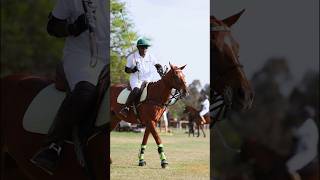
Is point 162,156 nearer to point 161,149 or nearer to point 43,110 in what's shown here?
point 161,149

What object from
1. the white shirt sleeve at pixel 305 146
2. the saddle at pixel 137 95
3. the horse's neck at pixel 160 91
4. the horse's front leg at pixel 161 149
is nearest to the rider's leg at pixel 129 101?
the saddle at pixel 137 95

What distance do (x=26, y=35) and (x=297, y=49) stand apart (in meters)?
1.87

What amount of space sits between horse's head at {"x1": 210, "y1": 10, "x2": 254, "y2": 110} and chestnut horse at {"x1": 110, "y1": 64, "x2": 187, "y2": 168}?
28 centimetres

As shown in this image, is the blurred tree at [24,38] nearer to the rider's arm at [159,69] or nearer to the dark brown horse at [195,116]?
the rider's arm at [159,69]

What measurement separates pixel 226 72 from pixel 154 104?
0.87 metres

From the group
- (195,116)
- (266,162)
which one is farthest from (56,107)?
(266,162)

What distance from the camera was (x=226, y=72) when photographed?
3.31 meters

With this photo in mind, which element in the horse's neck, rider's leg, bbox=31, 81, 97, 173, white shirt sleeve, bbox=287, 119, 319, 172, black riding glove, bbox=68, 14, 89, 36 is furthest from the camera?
the horse's neck

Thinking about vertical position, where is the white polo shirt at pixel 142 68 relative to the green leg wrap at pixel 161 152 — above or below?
above

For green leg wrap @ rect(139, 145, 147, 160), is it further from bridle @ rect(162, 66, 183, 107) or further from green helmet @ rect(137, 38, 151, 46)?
green helmet @ rect(137, 38, 151, 46)

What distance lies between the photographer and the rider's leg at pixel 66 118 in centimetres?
322

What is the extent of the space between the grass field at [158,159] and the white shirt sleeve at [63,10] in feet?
2.86

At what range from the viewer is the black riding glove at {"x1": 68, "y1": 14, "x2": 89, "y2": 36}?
3.34 m

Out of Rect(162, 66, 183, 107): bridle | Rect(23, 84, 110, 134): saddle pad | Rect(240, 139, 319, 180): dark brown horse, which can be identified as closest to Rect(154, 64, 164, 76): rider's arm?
Rect(162, 66, 183, 107): bridle
